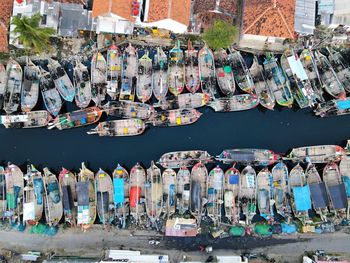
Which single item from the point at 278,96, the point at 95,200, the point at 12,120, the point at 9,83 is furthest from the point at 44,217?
the point at 278,96

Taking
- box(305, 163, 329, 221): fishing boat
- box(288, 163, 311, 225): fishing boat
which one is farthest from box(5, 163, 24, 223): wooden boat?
box(305, 163, 329, 221): fishing boat

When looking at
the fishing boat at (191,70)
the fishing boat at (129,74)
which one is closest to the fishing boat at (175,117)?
the fishing boat at (191,70)

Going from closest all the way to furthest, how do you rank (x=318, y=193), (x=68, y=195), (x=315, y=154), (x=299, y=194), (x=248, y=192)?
(x=318, y=193), (x=299, y=194), (x=68, y=195), (x=248, y=192), (x=315, y=154)

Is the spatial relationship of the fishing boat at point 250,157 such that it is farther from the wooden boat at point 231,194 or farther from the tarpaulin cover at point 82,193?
the tarpaulin cover at point 82,193

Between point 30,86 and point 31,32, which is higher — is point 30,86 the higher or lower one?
the lower one

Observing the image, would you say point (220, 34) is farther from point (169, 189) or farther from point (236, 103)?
point (169, 189)

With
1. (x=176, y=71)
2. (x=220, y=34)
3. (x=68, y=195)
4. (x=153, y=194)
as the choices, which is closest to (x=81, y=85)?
(x=176, y=71)

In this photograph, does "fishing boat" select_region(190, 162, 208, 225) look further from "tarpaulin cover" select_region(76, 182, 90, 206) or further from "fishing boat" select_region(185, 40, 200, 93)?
"tarpaulin cover" select_region(76, 182, 90, 206)

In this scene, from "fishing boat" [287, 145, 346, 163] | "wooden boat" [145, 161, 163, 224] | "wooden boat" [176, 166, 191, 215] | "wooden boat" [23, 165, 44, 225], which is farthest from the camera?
"fishing boat" [287, 145, 346, 163]
